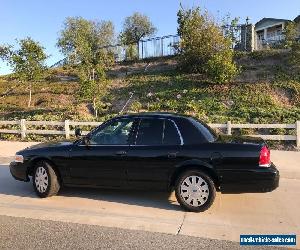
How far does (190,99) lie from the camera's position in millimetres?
19797

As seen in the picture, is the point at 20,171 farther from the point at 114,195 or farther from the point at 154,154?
the point at 154,154

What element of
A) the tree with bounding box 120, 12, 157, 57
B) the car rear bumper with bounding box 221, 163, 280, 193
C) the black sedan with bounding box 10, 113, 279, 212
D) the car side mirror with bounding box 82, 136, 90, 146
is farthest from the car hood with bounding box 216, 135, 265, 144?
the tree with bounding box 120, 12, 157, 57

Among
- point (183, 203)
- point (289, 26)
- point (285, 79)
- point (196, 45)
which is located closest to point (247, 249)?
point (183, 203)

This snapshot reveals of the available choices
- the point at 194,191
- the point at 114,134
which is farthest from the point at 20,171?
the point at 194,191

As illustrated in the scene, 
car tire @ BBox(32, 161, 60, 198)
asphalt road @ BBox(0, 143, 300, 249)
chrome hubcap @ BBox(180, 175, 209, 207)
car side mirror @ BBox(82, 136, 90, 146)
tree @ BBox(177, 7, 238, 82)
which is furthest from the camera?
tree @ BBox(177, 7, 238, 82)

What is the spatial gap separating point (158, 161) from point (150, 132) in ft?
1.73

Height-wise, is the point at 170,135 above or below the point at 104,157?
above

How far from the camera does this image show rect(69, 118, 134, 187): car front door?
6.94 m

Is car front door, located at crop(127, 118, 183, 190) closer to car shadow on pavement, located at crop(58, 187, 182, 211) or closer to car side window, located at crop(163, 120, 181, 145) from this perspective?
car side window, located at crop(163, 120, 181, 145)

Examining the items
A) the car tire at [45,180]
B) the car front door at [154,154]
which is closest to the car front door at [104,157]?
the car front door at [154,154]

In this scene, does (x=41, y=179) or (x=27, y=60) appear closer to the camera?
(x=41, y=179)

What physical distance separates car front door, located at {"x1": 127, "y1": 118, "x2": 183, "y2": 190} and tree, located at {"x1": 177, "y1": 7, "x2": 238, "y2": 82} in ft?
47.1

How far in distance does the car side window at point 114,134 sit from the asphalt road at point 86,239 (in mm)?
1636

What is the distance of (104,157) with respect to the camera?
7.01m
